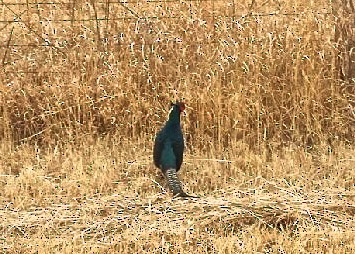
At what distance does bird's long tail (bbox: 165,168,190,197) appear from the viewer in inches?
172

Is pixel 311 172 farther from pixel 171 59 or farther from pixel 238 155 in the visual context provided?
pixel 171 59

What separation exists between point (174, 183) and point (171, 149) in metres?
0.28

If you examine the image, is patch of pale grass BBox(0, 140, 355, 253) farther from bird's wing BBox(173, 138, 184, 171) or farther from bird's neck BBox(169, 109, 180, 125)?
bird's neck BBox(169, 109, 180, 125)

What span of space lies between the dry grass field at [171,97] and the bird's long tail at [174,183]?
0.16 metres

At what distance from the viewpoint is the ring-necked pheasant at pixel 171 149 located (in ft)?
14.9

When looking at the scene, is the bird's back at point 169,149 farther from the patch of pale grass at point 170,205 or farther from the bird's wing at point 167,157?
the patch of pale grass at point 170,205

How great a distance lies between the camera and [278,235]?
3.88 m

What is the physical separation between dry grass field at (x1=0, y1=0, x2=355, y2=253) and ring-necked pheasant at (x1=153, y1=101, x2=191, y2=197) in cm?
17

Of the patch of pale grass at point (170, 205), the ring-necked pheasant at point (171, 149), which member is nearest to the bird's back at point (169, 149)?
the ring-necked pheasant at point (171, 149)

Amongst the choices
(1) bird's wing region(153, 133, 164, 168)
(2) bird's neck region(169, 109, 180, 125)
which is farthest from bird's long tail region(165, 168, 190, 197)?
(2) bird's neck region(169, 109, 180, 125)

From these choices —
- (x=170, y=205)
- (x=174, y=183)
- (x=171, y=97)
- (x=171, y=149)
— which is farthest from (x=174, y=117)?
(x=171, y=97)

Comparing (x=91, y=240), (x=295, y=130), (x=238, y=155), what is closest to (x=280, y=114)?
(x=295, y=130)

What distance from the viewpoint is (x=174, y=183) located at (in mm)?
4457

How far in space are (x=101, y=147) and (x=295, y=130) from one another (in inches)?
67.5
